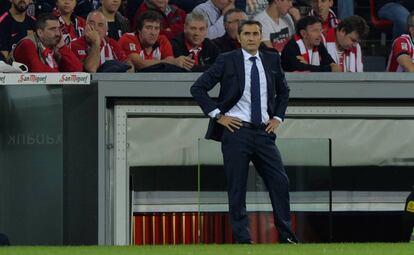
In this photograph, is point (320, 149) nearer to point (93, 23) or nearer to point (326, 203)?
point (326, 203)

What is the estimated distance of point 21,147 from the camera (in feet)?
46.7

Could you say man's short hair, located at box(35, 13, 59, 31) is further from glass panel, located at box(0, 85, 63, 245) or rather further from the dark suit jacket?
the dark suit jacket

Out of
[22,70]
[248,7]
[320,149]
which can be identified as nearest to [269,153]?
[320,149]

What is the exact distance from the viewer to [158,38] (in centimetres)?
1509

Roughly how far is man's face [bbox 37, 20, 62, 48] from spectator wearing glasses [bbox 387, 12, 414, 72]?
12.5 feet

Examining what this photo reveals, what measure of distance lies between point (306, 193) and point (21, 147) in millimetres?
3015

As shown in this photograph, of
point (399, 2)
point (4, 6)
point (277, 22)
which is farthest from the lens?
point (399, 2)

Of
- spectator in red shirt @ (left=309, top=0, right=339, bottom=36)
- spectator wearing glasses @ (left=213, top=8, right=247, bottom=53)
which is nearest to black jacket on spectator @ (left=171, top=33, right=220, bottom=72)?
spectator wearing glasses @ (left=213, top=8, right=247, bottom=53)

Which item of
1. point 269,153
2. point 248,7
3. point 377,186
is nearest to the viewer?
point 269,153

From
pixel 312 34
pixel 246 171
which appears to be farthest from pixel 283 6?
pixel 246 171

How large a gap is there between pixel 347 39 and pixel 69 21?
315 cm

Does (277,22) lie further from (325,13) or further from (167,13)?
(167,13)

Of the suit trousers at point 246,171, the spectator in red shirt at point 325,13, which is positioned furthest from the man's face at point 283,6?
the suit trousers at point 246,171

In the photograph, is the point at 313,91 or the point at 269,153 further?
the point at 313,91
